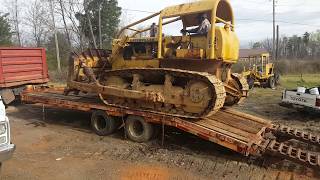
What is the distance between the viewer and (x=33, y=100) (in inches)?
426

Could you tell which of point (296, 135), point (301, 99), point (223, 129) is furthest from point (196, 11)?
point (301, 99)

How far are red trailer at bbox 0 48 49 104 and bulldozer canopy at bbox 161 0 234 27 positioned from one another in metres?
6.73

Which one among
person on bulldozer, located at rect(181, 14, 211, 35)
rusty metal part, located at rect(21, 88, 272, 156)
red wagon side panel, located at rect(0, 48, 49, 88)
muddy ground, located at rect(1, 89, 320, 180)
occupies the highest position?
person on bulldozer, located at rect(181, 14, 211, 35)

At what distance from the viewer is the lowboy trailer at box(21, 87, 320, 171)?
265 inches

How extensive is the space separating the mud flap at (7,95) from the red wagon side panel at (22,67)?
183mm

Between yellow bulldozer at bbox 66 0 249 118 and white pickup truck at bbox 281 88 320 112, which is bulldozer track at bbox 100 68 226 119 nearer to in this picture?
yellow bulldozer at bbox 66 0 249 118

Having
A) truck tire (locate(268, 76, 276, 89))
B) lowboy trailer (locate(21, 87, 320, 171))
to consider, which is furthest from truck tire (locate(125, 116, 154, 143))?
truck tire (locate(268, 76, 276, 89))

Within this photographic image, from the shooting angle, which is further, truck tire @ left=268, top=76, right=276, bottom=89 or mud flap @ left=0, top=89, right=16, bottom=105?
truck tire @ left=268, top=76, right=276, bottom=89

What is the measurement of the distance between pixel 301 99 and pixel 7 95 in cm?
914

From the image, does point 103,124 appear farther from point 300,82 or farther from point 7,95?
point 300,82

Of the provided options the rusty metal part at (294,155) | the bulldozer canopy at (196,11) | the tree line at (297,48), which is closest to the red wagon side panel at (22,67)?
the bulldozer canopy at (196,11)

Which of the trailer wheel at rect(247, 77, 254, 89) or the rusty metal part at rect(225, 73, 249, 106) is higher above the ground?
the rusty metal part at rect(225, 73, 249, 106)

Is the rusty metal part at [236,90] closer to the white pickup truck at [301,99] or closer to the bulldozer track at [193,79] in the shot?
the bulldozer track at [193,79]

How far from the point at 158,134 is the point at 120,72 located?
1622mm
